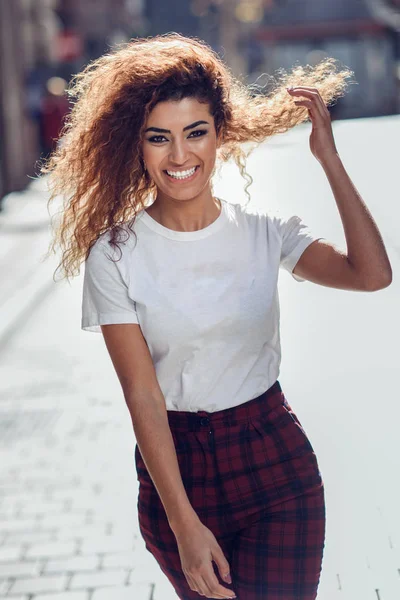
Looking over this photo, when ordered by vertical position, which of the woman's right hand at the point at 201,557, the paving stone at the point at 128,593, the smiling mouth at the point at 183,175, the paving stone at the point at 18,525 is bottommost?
the paving stone at the point at 18,525

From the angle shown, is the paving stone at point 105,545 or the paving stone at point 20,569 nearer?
the paving stone at point 20,569

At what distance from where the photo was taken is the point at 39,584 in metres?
4.52

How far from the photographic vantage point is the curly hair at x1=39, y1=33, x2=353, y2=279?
266 centimetres

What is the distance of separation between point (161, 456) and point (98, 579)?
7.04 feet

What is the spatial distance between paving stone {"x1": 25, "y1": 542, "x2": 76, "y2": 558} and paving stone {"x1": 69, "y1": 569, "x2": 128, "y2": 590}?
27 cm

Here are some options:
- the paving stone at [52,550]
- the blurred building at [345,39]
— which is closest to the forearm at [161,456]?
the paving stone at [52,550]

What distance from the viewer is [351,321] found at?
28.3ft

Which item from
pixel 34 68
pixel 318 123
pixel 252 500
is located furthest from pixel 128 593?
pixel 34 68

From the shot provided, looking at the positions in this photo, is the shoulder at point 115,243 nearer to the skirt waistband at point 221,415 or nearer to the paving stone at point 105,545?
the skirt waistband at point 221,415

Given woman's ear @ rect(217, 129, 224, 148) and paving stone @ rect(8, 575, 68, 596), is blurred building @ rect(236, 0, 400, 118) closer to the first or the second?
paving stone @ rect(8, 575, 68, 596)

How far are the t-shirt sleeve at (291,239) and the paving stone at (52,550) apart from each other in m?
2.47

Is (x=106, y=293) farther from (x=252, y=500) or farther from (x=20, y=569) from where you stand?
(x=20, y=569)

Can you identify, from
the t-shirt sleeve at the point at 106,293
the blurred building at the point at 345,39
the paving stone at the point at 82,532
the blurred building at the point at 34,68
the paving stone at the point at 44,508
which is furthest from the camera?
the blurred building at the point at 345,39

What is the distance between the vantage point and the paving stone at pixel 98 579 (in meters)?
4.44
